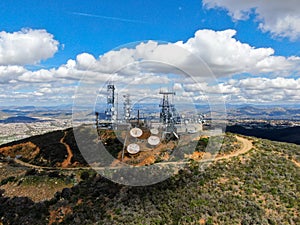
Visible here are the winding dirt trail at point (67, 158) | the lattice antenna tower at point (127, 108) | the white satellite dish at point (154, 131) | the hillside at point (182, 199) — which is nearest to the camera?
the hillside at point (182, 199)

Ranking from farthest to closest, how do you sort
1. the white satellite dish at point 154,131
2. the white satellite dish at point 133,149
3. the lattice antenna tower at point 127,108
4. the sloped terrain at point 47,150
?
the lattice antenna tower at point 127,108 → the white satellite dish at point 154,131 → the sloped terrain at point 47,150 → the white satellite dish at point 133,149

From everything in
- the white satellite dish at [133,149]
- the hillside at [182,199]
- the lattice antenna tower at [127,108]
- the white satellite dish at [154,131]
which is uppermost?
the lattice antenna tower at [127,108]

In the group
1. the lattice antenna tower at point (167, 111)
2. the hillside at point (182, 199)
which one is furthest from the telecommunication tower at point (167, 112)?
the hillside at point (182, 199)

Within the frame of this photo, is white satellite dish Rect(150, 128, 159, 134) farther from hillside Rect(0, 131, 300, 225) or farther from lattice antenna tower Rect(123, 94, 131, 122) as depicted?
hillside Rect(0, 131, 300, 225)

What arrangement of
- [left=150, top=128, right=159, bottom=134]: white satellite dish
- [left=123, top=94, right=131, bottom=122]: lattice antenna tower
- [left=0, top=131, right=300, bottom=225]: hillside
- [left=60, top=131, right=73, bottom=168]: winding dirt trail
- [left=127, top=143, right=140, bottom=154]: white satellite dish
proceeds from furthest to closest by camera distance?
[left=123, top=94, right=131, bottom=122]: lattice antenna tower → [left=150, top=128, right=159, bottom=134]: white satellite dish → [left=60, top=131, right=73, bottom=168]: winding dirt trail → [left=127, top=143, right=140, bottom=154]: white satellite dish → [left=0, top=131, right=300, bottom=225]: hillside

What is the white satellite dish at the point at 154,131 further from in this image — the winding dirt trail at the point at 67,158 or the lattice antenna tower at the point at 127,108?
the winding dirt trail at the point at 67,158

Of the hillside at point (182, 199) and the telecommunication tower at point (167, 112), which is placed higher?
the telecommunication tower at point (167, 112)

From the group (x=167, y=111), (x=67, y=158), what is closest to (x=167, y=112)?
(x=167, y=111)

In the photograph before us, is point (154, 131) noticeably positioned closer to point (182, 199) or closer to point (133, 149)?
point (133, 149)

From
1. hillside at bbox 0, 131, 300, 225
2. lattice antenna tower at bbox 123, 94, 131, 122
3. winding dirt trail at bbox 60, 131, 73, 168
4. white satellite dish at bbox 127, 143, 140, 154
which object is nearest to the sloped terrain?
winding dirt trail at bbox 60, 131, 73, 168
